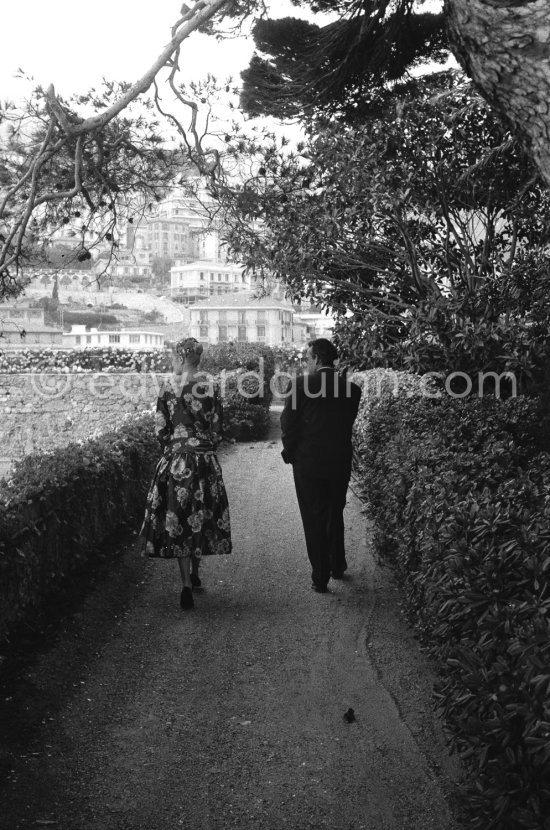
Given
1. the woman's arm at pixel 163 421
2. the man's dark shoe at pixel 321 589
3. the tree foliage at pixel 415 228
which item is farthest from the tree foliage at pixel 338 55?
the man's dark shoe at pixel 321 589

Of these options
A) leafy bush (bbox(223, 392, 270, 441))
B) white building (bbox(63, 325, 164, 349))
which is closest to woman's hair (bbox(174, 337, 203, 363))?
leafy bush (bbox(223, 392, 270, 441))

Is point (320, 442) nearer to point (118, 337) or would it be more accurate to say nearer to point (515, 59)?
point (515, 59)

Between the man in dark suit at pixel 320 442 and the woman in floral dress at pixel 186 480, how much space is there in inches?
25.2

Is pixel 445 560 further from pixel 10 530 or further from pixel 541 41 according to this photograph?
pixel 10 530

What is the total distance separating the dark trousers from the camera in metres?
5.86

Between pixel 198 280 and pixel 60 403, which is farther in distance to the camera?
pixel 198 280

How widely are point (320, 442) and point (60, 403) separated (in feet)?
56.1

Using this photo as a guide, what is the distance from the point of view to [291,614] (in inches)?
213

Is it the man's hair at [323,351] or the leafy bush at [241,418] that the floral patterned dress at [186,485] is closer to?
the man's hair at [323,351]

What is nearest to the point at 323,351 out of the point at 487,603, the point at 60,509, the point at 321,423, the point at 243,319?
the point at 321,423

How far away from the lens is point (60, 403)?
71.8 feet

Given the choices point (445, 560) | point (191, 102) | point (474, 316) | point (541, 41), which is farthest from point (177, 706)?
point (474, 316)

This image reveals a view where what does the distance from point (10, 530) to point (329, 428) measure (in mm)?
2297

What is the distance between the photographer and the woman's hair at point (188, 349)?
5512 millimetres
